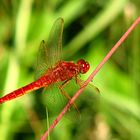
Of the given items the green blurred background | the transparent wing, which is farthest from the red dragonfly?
the green blurred background

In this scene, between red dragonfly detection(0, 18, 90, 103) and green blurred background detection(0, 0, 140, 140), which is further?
green blurred background detection(0, 0, 140, 140)

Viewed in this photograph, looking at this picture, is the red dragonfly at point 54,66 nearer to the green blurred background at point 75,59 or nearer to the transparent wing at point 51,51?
the transparent wing at point 51,51

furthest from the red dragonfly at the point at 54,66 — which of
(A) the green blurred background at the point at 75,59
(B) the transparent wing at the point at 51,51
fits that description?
(A) the green blurred background at the point at 75,59

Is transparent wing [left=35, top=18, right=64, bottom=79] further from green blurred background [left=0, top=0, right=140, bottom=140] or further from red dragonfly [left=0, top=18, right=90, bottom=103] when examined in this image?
green blurred background [left=0, top=0, right=140, bottom=140]

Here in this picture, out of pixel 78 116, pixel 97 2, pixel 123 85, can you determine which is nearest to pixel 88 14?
pixel 97 2

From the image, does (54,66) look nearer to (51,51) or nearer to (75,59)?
(51,51)

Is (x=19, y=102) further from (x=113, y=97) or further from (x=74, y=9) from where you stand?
(x=74, y=9)

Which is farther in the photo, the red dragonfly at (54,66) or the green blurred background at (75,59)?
the green blurred background at (75,59)
